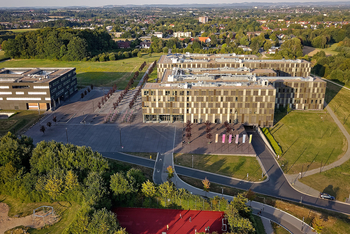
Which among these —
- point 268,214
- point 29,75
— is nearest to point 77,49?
point 29,75

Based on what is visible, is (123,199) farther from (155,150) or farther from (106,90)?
(106,90)

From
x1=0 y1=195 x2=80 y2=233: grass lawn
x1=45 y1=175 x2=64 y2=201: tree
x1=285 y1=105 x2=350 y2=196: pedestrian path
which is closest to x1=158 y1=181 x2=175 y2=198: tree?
x1=0 y1=195 x2=80 y2=233: grass lawn

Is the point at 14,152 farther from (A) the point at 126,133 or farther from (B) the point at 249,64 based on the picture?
(B) the point at 249,64

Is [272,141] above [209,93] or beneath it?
beneath

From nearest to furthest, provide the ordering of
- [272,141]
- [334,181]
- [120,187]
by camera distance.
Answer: [120,187] < [334,181] < [272,141]

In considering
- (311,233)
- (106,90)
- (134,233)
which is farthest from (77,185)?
(106,90)

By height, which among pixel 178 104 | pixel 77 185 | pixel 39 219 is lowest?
pixel 39 219

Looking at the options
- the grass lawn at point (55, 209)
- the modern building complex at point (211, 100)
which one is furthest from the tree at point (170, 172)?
the modern building complex at point (211, 100)

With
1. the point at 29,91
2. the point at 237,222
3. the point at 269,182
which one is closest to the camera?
the point at 237,222
